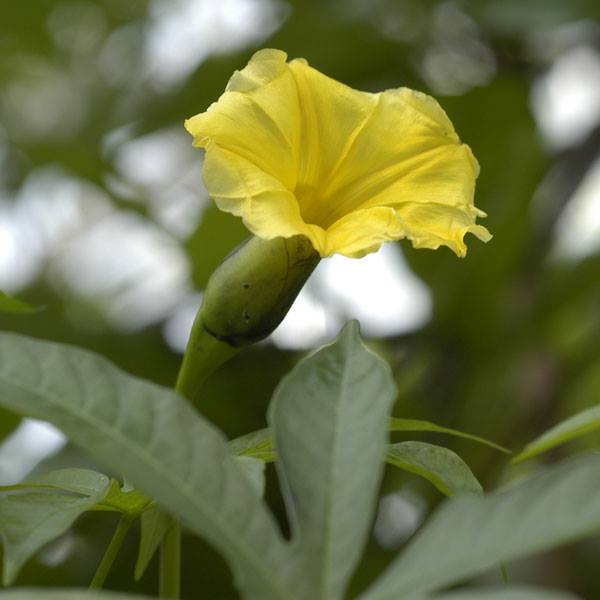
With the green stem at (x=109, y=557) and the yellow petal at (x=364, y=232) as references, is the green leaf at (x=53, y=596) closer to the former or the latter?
the green stem at (x=109, y=557)

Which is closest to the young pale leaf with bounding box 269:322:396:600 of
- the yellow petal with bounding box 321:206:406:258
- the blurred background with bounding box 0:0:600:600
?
the yellow petal with bounding box 321:206:406:258

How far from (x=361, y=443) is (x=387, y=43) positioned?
1.27 metres

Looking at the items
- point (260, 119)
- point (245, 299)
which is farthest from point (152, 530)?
point (260, 119)

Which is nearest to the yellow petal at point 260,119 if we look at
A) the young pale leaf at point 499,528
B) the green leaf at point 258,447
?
the green leaf at point 258,447

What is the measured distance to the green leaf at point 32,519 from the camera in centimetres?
53

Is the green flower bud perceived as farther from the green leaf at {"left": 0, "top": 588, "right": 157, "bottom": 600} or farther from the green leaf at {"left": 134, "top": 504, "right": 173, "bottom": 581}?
the green leaf at {"left": 0, "top": 588, "right": 157, "bottom": 600}

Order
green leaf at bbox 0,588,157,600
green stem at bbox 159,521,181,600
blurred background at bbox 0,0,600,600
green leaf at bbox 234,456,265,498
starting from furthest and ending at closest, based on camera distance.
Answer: blurred background at bbox 0,0,600,600 < green stem at bbox 159,521,181,600 < green leaf at bbox 234,456,265,498 < green leaf at bbox 0,588,157,600

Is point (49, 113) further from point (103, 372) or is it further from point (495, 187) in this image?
point (103, 372)

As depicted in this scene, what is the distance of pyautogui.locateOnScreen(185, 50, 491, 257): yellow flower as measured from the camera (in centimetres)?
69

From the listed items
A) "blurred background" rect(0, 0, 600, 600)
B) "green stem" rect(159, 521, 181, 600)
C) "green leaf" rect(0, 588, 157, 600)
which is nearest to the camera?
"green leaf" rect(0, 588, 157, 600)

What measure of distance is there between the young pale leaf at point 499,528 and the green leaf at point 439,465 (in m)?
0.12

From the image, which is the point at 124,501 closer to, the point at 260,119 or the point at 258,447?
the point at 258,447

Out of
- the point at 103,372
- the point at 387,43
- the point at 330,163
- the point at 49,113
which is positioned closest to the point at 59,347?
the point at 103,372

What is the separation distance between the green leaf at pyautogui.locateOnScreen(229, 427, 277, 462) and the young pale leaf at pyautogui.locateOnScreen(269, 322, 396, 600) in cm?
8
